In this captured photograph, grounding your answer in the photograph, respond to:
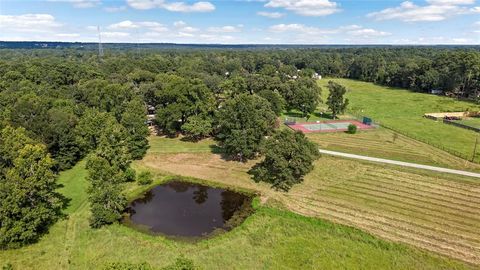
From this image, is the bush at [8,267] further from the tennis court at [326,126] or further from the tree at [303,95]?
the tree at [303,95]

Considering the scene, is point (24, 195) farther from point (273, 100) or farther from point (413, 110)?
point (413, 110)

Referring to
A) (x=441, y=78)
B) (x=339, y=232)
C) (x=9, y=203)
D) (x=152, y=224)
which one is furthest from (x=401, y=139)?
(x=441, y=78)

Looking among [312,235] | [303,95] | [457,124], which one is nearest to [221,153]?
[312,235]

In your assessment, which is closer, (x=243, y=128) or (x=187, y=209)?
(x=187, y=209)

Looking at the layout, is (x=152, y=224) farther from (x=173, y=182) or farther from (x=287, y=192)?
(x=287, y=192)

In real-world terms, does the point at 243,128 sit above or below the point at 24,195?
above

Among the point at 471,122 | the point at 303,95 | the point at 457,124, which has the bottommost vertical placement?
the point at 457,124

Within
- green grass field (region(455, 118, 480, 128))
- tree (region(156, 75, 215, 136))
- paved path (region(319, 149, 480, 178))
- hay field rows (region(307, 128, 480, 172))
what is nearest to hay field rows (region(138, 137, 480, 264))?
paved path (region(319, 149, 480, 178))
